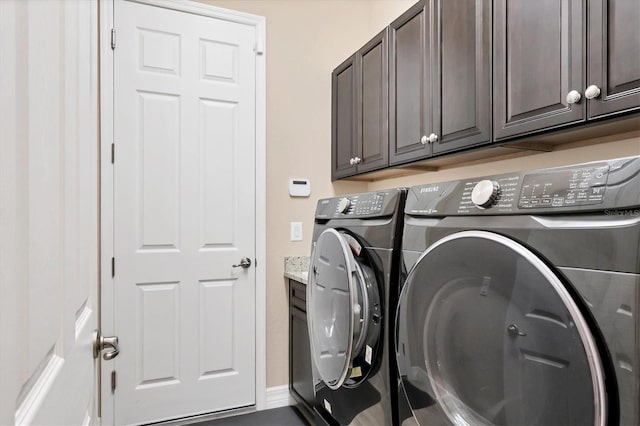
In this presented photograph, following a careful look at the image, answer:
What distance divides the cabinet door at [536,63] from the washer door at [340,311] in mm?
756

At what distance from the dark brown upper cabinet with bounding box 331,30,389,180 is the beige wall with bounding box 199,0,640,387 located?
0.39 feet

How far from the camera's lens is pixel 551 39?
50.8 inches

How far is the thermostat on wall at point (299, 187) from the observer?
2697 mm

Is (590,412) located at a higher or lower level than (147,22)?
lower

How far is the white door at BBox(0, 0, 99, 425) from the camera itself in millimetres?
311

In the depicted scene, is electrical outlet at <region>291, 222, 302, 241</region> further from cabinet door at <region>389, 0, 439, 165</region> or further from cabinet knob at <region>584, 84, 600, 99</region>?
cabinet knob at <region>584, 84, 600, 99</region>

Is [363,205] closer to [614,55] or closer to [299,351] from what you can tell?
[614,55]

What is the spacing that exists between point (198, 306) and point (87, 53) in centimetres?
187

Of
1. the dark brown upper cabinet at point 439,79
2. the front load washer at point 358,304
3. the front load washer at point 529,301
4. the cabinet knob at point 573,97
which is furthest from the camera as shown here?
the dark brown upper cabinet at point 439,79

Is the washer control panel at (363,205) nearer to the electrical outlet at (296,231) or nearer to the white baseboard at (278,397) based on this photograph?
the electrical outlet at (296,231)

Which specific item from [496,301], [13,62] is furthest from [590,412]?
[13,62]

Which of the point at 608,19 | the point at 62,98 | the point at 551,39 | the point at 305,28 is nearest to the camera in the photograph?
the point at 62,98

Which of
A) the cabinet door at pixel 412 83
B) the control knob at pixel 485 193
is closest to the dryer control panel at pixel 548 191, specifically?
the control knob at pixel 485 193

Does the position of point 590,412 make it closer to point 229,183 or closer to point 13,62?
point 13,62
